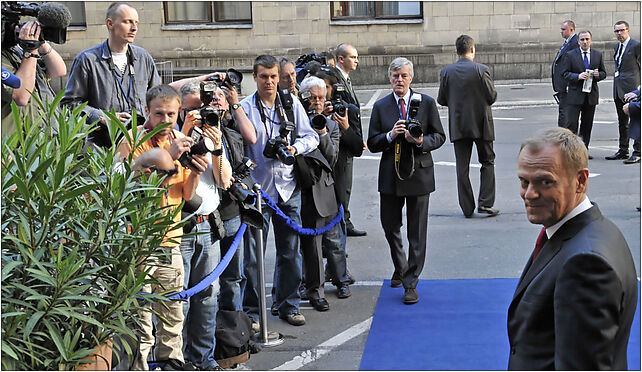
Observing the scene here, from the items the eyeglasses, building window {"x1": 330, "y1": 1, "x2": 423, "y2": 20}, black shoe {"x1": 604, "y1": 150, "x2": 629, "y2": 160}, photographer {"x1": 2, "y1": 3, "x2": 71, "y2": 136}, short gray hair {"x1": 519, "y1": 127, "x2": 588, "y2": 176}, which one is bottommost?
black shoe {"x1": 604, "y1": 150, "x2": 629, "y2": 160}

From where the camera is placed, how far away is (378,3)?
26016 mm

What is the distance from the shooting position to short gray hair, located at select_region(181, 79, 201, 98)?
6.20 metres

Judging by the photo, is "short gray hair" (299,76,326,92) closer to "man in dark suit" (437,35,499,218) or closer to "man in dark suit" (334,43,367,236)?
"man in dark suit" (334,43,367,236)

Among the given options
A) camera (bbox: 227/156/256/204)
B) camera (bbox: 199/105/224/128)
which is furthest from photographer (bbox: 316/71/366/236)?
camera (bbox: 199/105/224/128)

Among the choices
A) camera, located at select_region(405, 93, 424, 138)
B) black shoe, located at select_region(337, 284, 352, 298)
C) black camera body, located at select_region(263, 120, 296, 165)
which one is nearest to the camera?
black camera body, located at select_region(263, 120, 296, 165)

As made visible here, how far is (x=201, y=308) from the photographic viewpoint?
5996 millimetres

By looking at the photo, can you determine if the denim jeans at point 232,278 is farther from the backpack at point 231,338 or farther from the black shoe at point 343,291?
the black shoe at point 343,291

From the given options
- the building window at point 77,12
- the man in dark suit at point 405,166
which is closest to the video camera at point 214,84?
the man in dark suit at point 405,166

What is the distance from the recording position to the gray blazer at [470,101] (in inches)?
420

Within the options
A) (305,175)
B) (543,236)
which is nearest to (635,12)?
(305,175)

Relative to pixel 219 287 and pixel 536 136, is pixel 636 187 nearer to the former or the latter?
pixel 219 287

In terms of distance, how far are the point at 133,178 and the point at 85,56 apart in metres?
3.51

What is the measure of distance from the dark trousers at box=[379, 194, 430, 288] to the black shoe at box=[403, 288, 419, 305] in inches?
1.7

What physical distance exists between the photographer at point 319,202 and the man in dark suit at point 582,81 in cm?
714
